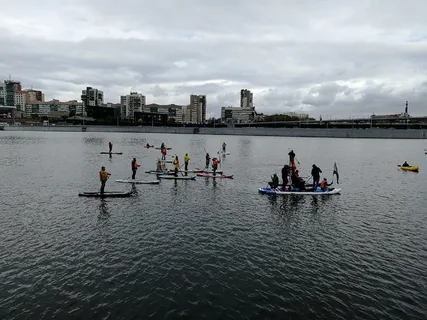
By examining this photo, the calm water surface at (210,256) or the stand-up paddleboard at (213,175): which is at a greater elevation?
the stand-up paddleboard at (213,175)

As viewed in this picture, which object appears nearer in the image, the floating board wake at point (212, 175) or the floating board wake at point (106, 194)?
the floating board wake at point (106, 194)

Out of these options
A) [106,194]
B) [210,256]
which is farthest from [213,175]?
[210,256]

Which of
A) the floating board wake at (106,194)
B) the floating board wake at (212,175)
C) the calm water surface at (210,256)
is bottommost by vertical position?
the calm water surface at (210,256)

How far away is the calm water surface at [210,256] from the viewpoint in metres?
14.1

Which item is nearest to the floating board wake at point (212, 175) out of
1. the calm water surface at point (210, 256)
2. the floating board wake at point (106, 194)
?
the calm water surface at point (210, 256)

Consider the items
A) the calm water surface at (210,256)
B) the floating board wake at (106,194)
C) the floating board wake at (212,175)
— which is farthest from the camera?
the floating board wake at (212,175)

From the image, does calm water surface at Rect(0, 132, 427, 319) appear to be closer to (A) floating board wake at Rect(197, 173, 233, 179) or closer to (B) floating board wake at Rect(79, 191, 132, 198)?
(B) floating board wake at Rect(79, 191, 132, 198)

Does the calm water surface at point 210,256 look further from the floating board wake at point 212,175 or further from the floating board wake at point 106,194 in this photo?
the floating board wake at point 212,175

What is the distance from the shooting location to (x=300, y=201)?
32812mm

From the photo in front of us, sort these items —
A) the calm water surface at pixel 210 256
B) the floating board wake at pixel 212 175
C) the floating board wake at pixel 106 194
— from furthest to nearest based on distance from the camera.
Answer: the floating board wake at pixel 212 175 → the floating board wake at pixel 106 194 → the calm water surface at pixel 210 256

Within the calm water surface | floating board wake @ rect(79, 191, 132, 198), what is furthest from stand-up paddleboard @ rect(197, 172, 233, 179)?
floating board wake @ rect(79, 191, 132, 198)

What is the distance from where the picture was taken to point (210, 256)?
18844 mm

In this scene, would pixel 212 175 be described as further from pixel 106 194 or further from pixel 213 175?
pixel 106 194

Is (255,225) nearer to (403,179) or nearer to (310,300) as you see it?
(310,300)
